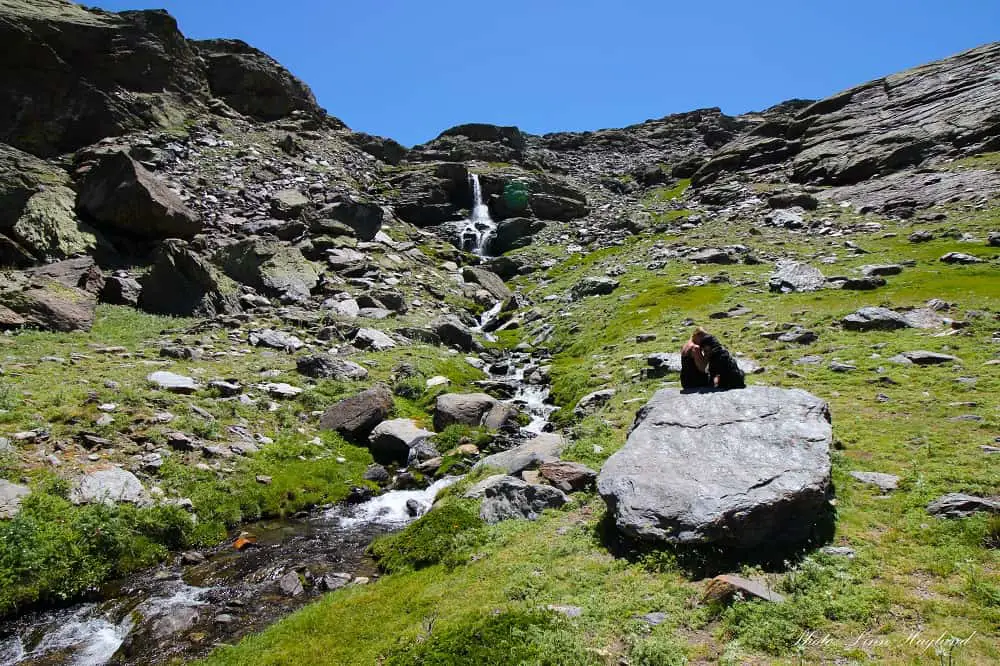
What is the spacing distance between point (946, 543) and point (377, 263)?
53250mm

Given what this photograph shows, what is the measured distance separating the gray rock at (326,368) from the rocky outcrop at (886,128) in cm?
8175

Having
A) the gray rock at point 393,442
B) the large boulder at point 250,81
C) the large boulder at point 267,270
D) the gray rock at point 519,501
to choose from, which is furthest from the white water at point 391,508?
the large boulder at point 250,81

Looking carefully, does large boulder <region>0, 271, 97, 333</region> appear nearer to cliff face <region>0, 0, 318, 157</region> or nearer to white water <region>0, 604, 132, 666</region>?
white water <region>0, 604, 132, 666</region>

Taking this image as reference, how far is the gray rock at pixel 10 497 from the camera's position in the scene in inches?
543

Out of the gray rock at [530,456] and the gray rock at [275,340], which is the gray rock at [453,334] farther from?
the gray rock at [530,456]

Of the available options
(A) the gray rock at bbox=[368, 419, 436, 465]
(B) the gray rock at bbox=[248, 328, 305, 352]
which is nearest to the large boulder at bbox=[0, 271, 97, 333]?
(B) the gray rock at bbox=[248, 328, 305, 352]

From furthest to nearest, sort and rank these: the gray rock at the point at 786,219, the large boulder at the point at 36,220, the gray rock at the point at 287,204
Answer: the gray rock at the point at 786,219
the gray rock at the point at 287,204
the large boulder at the point at 36,220

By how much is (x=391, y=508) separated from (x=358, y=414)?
6.78m

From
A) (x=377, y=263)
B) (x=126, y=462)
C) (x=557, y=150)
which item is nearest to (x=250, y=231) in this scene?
(x=377, y=263)

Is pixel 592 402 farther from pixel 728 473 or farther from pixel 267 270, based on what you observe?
pixel 267 270

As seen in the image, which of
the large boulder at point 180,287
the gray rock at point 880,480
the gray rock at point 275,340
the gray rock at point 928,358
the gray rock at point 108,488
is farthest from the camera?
the large boulder at point 180,287

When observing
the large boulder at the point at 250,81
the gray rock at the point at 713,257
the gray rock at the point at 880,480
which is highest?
the large boulder at the point at 250,81

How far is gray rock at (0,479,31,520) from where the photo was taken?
543 inches

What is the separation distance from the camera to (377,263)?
56844mm
